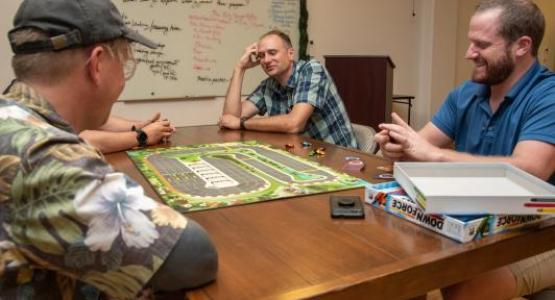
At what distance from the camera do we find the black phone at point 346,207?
108 centimetres

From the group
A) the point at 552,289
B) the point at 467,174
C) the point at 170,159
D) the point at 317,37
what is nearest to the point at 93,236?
the point at 467,174

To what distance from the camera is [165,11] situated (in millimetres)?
3408

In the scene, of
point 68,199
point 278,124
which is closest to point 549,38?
point 278,124

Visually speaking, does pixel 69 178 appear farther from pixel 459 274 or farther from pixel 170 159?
pixel 170 159

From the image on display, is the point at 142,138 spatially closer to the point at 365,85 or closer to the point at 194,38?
the point at 194,38

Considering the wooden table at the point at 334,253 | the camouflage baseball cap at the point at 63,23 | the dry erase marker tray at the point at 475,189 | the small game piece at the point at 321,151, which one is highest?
the camouflage baseball cap at the point at 63,23

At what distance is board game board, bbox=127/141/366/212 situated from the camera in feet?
4.04

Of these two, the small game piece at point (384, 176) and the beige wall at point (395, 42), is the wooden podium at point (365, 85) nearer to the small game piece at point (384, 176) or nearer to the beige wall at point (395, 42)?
the beige wall at point (395, 42)

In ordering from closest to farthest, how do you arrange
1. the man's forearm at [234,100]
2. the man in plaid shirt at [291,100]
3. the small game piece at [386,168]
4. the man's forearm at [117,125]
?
the small game piece at [386,168], the man's forearm at [117,125], the man in plaid shirt at [291,100], the man's forearm at [234,100]

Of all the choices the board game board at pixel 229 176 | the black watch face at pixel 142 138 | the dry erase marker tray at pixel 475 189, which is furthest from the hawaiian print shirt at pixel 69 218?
the black watch face at pixel 142 138

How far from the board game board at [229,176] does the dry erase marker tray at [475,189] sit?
0.23 meters

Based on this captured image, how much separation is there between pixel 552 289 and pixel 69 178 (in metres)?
1.28

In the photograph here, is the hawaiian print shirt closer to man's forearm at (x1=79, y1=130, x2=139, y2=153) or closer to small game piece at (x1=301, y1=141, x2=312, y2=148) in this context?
man's forearm at (x1=79, y1=130, x2=139, y2=153)

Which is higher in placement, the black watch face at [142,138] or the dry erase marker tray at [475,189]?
the dry erase marker tray at [475,189]
